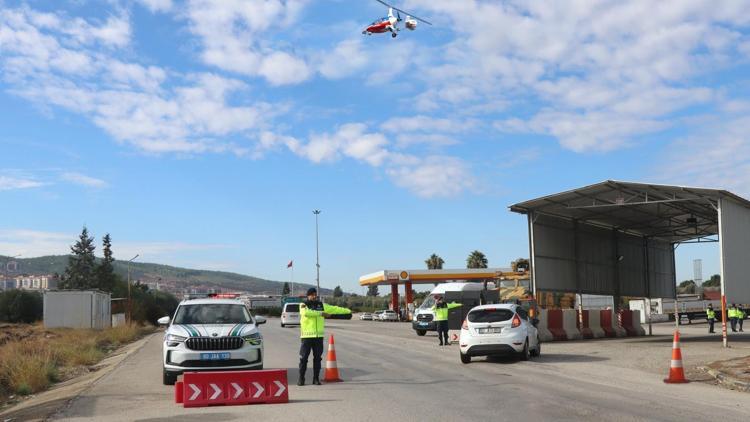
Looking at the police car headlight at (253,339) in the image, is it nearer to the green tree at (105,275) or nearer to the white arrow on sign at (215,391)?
the white arrow on sign at (215,391)

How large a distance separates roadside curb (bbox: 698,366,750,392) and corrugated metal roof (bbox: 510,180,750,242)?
12.2 metres

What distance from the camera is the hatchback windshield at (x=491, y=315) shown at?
765 inches

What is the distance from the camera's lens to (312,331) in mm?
15016

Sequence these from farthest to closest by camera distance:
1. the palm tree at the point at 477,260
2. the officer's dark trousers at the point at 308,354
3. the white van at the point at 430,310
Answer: the palm tree at the point at 477,260 → the white van at the point at 430,310 → the officer's dark trousers at the point at 308,354

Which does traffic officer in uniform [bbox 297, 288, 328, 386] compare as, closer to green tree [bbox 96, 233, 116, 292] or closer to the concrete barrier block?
the concrete barrier block

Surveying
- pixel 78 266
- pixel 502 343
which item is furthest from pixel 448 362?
pixel 78 266

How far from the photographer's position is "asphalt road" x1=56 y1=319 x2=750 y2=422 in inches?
414

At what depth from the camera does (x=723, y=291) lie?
2522cm

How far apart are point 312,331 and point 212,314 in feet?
7.85

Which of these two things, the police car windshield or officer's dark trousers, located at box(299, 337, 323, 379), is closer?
officer's dark trousers, located at box(299, 337, 323, 379)

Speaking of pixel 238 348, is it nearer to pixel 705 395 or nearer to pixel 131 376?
pixel 131 376

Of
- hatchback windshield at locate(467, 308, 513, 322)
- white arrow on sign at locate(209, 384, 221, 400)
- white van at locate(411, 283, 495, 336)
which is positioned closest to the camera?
white arrow on sign at locate(209, 384, 221, 400)

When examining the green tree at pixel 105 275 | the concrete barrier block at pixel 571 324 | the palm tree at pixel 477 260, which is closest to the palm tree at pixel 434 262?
the palm tree at pixel 477 260

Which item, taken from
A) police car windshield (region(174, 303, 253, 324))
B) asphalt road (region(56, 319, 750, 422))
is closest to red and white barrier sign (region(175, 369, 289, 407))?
asphalt road (region(56, 319, 750, 422))
